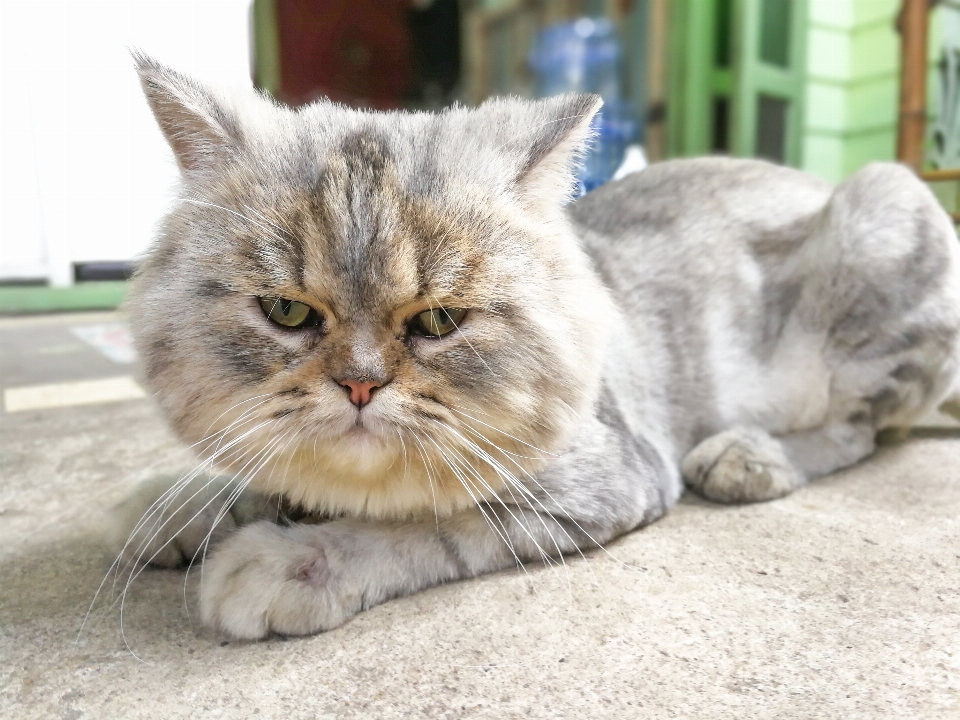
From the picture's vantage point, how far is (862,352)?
1.75m

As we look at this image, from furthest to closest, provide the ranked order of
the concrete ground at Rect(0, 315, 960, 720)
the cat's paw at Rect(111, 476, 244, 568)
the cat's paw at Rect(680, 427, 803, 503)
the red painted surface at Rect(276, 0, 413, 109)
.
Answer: the red painted surface at Rect(276, 0, 413, 109)
the cat's paw at Rect(680, 427, 803, 503)
the cat's paw at Rect(111, 476, 244, 568)
the concrete ground at Rect(0, 315, 960, 720)

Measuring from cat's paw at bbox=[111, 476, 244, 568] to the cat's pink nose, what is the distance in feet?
1.40

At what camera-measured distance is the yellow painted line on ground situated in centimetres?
220

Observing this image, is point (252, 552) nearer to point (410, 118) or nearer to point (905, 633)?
point (410, 118)

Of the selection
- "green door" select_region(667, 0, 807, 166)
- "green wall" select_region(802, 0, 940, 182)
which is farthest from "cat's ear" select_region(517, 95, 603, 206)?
"green wall" select_region(802, 0, 940, 182)

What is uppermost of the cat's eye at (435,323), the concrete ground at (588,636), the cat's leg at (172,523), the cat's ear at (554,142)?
the cat's ear at (554,142)

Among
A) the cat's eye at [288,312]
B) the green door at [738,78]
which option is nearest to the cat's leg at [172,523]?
the cat's eye at [288,312]

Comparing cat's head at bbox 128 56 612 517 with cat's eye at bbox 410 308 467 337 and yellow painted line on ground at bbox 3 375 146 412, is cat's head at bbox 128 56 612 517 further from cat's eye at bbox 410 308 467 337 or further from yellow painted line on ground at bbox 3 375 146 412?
yellow painted line on ground at bbox 3 375 146 412

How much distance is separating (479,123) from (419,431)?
525 millimetres

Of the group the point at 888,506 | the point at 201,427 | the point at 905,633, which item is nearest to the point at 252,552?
the point at 201,427

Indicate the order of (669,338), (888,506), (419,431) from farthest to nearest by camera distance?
1. (669,338)
2. (888,506)
3. (419,431)

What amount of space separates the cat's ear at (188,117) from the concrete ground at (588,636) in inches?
27.5

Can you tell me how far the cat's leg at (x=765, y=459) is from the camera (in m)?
1.58

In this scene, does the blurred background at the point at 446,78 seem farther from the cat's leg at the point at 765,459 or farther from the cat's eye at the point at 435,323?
the cat's leg at the point at 765,459
